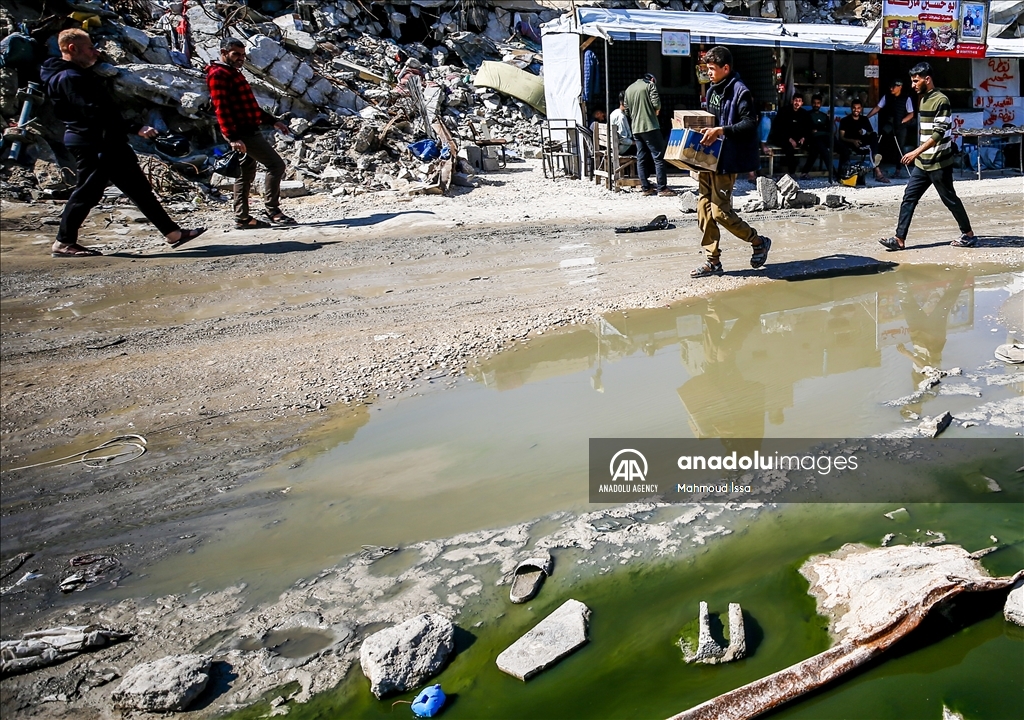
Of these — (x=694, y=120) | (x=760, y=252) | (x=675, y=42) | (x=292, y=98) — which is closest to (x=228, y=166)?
(x=292, y=98)

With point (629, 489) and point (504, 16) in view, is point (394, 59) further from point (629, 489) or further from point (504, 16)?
point (629, 489)

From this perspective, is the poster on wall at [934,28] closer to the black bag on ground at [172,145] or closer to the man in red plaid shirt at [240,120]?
the man in red plaid shirt at [240,120]

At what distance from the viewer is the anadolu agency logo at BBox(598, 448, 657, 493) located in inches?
130

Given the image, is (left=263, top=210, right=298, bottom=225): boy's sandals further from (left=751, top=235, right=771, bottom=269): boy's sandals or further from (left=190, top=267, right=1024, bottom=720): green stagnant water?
(left=751, top=235, right=771, bottom=269): boy's sandals

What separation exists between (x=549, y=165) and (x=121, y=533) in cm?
1134

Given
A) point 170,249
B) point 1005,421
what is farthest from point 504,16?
point 1005,421

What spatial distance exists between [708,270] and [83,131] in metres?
5.56

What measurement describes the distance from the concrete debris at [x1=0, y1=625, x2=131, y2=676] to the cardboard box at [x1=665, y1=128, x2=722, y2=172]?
472cm

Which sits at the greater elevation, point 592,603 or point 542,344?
point 542,344

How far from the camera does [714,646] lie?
2.43 metres

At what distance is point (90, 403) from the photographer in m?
4.20

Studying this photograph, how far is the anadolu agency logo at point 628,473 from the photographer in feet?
10.8

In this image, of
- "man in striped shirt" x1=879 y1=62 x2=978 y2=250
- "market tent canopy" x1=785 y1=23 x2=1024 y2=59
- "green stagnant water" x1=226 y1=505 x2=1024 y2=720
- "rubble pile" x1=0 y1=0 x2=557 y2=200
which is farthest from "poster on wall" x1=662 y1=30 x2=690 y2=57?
"green stagnant water" x1=226 y1=505 x2=1024 y2=720

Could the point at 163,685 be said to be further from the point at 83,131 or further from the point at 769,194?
the point at 769,194
